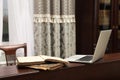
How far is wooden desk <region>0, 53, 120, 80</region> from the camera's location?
1.23 m

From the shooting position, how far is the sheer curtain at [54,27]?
2.79 meters

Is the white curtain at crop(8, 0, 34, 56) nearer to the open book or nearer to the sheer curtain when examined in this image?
the sheer curtain

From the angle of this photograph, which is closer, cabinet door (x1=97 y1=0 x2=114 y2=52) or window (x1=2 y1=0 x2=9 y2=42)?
window (x1=2 y1=0 x2=9 y2=42)

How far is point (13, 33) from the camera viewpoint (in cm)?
271

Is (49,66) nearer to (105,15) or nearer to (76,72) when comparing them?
(76,72)

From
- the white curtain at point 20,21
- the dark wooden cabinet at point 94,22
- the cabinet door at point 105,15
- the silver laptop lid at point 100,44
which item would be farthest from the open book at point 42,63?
the cabinet door at point 105,15

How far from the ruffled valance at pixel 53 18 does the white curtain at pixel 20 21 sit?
0.10m

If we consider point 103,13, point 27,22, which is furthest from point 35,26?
Result: point 103,13

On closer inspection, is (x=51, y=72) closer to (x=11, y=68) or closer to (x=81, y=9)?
(x=11, y=68)

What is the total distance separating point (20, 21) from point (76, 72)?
151 centimetres

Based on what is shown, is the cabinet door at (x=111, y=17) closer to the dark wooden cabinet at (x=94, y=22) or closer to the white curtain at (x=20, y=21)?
the dark wooden cabinet at (x=94, y=22)

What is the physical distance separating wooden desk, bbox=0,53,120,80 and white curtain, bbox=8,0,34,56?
1.36 meters

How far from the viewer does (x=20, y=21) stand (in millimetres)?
2719

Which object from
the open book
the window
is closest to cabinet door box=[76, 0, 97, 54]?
the window
